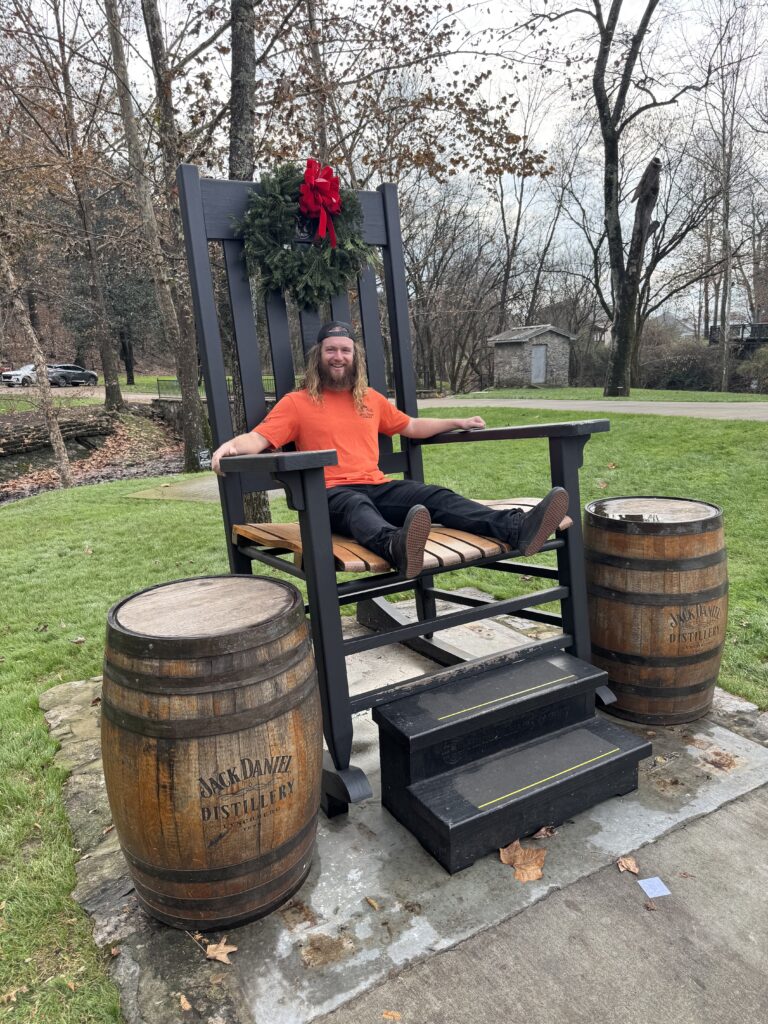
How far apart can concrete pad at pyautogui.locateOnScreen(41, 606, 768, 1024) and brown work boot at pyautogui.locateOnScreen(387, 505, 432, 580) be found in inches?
30.4

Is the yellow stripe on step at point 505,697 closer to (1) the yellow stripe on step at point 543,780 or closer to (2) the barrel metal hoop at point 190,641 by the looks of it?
(1) the yellow stripe on step at point 543,780

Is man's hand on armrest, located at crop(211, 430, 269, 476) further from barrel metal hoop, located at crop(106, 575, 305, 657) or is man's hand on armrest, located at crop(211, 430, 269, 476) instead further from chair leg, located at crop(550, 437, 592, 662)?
chair leg, located at crop(550, 437, 592, 662)

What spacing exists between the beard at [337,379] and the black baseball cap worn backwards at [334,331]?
0.12 meters

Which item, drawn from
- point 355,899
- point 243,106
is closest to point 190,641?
point 355,899

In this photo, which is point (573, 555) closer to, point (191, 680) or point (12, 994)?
point (191, 680)

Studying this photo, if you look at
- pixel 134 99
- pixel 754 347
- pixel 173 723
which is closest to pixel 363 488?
pixel 173 723

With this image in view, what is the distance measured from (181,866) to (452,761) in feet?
2.64

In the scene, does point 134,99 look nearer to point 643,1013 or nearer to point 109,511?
point 109,511

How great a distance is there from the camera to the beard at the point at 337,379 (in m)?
2.67

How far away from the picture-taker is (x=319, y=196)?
266 centimetres

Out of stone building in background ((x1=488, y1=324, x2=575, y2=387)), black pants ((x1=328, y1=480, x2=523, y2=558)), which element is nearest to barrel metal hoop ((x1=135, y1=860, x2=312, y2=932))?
black pants ((x1=328, y1=480, x2=523, y2=558))

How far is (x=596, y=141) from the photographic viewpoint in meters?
20.7

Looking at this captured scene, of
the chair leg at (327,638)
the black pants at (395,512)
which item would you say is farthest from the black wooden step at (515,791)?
the black pants at (395,512)

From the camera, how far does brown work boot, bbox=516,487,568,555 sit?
2117 mm
